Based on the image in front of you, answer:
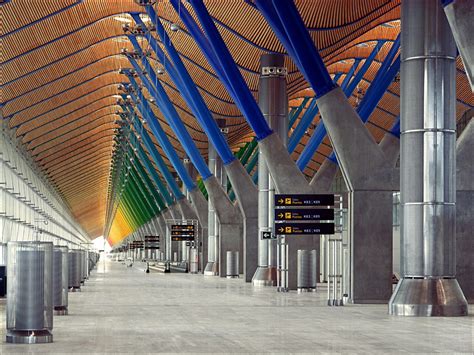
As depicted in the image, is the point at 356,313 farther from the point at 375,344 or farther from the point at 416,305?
the point at 375,344

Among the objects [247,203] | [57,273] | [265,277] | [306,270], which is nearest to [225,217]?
[247,203]

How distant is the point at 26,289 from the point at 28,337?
615mm

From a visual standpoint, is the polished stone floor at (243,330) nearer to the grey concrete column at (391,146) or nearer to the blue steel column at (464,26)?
the blue steel column at (464,26)

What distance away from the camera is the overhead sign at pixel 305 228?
2531 centimetres

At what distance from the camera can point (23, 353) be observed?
37.7 ft

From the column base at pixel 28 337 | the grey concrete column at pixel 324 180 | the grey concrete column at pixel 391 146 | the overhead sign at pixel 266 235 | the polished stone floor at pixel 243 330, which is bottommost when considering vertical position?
the polished stone floor at pixel 243 330

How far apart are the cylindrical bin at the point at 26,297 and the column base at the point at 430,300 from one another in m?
8.37

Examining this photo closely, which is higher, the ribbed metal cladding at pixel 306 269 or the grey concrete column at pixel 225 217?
the grey concrete column at pixel 225 217

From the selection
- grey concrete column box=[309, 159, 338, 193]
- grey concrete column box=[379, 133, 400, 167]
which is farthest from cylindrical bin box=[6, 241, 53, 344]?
grey concrete column box=[309, 159, 338, 193]

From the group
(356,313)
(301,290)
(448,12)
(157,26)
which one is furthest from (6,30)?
(448,12)

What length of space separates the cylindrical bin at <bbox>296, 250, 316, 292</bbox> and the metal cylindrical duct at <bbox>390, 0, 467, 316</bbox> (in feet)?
35.4

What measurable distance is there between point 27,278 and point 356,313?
28.3 feet

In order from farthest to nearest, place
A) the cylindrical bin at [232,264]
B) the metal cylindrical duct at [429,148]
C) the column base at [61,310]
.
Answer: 1. the cylindrical bin at [232,264]
2. the metal cylindrical duct at [429,148]
3. the column base at [61,310]

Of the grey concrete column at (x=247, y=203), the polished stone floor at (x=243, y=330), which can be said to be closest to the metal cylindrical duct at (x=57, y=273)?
the polished stone floor at (x=243, y=330)
